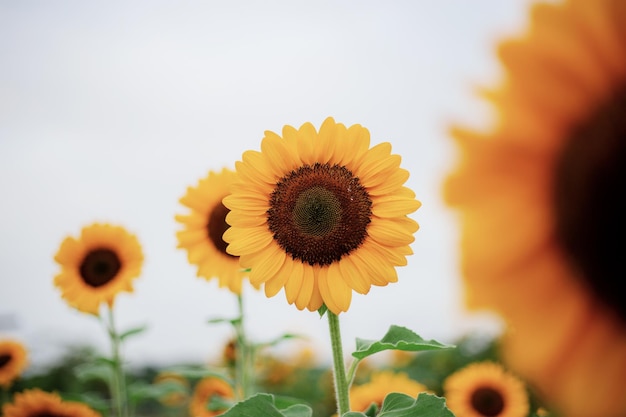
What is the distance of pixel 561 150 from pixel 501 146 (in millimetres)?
62

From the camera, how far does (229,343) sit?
16.5 ft

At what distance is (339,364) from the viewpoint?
2084 millimetres

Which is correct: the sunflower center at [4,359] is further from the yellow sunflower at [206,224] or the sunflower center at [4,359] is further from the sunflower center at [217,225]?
the sunflower center at [217,225]

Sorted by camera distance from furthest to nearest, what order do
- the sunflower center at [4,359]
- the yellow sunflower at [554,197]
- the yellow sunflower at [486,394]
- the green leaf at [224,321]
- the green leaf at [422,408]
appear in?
the sunflower center at [4,359] < the yellow sunflower at [486,394] < the green leaf at [224,321] < the green leaf at [422,408] < the yellow sunflower at [554,197]

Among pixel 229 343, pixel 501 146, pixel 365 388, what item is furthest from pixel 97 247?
pixel 501 146

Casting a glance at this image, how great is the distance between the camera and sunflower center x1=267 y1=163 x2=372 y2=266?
2.10 m

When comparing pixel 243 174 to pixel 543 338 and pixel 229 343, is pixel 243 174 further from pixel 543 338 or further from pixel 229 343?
pixel 229 343

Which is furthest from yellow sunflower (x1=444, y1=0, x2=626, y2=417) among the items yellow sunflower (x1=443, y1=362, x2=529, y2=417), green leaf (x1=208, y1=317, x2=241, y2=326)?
yellow sunflower (x1=443, y1=362, x2=529, y2=417)

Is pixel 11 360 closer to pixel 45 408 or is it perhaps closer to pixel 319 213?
pixel 45 408

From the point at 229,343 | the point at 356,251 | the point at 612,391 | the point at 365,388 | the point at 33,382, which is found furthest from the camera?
the point at 33,382

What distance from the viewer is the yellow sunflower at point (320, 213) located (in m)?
2.03

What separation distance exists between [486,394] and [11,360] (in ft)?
16.8

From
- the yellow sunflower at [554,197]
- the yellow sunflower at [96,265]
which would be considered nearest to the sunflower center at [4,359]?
the yellow sunflower at [96,265]

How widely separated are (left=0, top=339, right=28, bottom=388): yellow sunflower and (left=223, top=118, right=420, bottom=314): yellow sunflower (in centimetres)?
555
